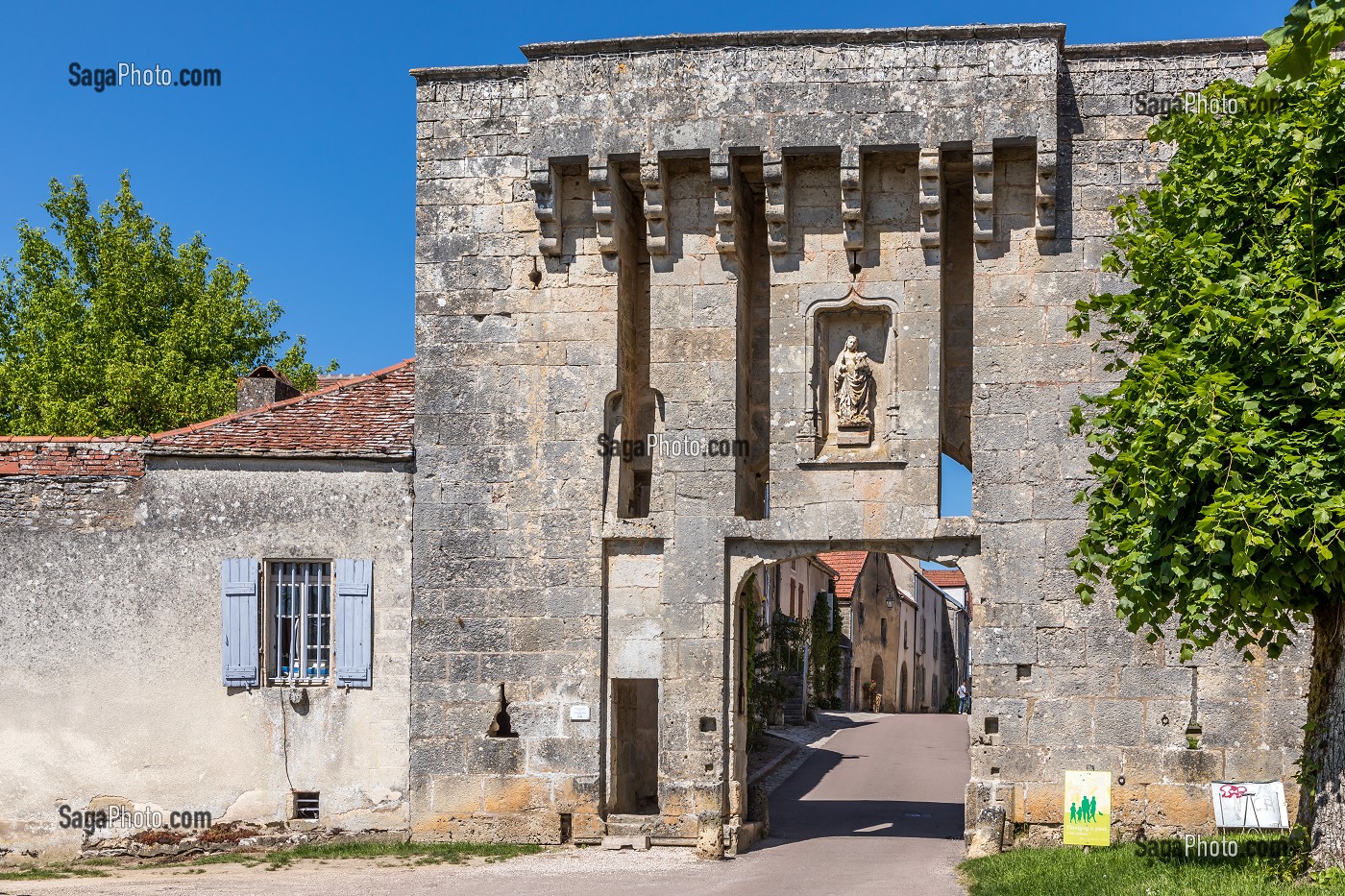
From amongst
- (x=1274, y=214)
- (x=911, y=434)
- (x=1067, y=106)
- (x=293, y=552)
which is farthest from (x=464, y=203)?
(x=1274, y=214)

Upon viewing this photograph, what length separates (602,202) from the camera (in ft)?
48.2

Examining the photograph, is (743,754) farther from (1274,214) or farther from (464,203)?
(1274,214)

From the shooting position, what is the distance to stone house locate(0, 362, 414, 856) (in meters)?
14.7

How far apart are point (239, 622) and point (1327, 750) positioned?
32.7ft

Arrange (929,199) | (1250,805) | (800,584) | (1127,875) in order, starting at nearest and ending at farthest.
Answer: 1. (1127,875)
2. (1250,805)
3. (929,199)
4. (800,584)

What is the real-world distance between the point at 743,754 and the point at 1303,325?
754cm

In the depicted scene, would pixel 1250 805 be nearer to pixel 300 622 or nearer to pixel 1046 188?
pixel 1046 188

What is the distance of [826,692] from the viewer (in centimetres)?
3491

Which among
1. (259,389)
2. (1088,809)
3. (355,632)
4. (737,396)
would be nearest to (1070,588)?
(1088,809)

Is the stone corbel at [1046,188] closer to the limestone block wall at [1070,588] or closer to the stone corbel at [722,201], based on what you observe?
the limestone block wall at [1070,588]

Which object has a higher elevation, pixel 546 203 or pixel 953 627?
pixel 546 203

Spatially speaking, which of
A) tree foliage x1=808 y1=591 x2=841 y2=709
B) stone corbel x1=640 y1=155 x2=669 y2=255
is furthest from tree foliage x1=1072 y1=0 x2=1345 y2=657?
tree foliage x1=808 y1=591 x2=841 y2=709

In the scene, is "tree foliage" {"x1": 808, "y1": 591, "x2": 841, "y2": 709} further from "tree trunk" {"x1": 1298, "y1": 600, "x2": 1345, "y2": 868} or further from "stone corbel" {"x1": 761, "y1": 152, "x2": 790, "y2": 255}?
"tree trunk" {"x1": 1298, "y1": 600, "x2": 1345, "y2": 868}

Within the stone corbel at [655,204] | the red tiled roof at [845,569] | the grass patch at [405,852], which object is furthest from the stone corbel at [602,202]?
the red tiled roof at [845,569]
